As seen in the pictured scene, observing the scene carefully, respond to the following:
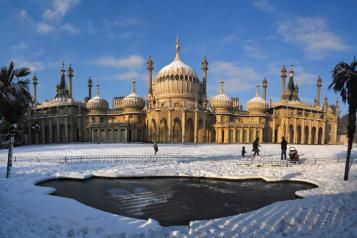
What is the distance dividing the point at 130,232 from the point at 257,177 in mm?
11946

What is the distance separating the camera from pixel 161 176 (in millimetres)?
17656

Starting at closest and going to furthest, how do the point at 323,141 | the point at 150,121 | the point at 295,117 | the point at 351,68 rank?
the point at 351,68 < the point at 150,121 < the point at 295,117 < the point at 323,141

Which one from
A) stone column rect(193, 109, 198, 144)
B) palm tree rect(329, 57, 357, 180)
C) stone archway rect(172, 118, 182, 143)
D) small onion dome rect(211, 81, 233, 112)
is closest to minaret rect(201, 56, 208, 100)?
small onion dome rect(211, 81, 233, 112)

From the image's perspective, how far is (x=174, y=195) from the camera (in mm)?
13000

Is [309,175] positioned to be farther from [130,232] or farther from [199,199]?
[130,232]

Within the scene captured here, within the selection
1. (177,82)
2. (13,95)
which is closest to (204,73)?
(177,82)

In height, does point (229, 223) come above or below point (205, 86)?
below

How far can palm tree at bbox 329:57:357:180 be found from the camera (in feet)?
48.8

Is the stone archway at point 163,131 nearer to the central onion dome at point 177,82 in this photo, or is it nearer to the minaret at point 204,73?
the central onion dome at point 177,82

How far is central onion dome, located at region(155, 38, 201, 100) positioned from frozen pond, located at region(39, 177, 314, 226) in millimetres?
49906

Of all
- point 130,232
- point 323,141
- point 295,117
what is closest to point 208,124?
point 295,117

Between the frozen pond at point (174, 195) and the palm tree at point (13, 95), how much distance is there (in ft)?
16.1

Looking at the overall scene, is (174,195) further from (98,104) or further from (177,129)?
(98,104)

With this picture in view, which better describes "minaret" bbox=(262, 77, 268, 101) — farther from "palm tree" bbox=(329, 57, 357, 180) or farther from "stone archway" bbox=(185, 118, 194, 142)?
"palm tree" bbox=(329, 57, 357, 180)
